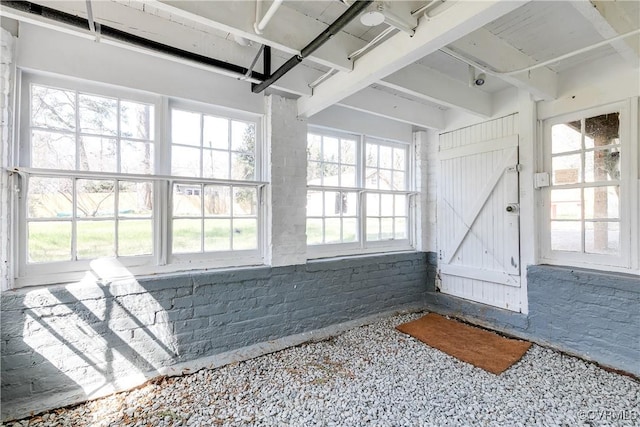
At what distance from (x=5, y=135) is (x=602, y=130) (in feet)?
15.2

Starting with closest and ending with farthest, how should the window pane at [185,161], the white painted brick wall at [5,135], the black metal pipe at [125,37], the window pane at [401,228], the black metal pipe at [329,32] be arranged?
the black metal pipe at [329,32]
the black metal pipe at [125,37]
the white painted brick wall at [5,135]
the window pane at [185,161]
the window pane at [401,228]

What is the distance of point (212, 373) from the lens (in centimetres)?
241

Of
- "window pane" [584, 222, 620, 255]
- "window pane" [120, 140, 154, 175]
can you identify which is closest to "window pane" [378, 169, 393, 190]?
"window pane" [584, 222, 620, 255]

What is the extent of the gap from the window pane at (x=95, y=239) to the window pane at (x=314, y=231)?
69.7 inches

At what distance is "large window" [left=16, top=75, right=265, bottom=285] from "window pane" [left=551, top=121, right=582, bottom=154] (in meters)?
2.99

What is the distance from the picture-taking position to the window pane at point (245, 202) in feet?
9.11

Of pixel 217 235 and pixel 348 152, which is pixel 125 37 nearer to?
pixel 217 235

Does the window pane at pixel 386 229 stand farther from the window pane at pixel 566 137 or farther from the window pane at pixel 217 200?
the window pane at pixel 217 200

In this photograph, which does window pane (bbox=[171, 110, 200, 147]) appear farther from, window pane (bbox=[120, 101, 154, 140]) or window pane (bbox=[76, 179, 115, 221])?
window pane (bbox=[76, 179, 115, 221])

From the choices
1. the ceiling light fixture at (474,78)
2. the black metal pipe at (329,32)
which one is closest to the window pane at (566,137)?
the ceiling light fixture at (474,78)

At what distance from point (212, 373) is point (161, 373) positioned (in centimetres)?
39

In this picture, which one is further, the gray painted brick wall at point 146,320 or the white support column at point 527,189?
the white support column at point 527,189

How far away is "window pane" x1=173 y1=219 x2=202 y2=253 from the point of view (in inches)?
98.4

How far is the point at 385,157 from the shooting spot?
3896 mm
